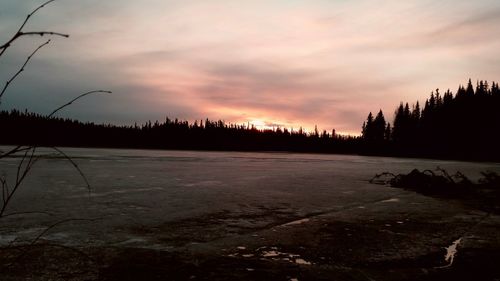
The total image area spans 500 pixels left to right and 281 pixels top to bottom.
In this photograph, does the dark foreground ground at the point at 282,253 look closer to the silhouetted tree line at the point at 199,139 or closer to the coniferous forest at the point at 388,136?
the coniferous forest at the point at 388,136

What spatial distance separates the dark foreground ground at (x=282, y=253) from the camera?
4.54 metres

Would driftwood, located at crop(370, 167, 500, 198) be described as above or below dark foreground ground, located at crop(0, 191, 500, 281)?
above

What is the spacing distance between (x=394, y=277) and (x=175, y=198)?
7.96 m

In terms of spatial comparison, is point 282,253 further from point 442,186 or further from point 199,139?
point 199,139

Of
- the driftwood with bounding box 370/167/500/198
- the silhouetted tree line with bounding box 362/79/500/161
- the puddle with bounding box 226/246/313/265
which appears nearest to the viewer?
the puddle with bounding box 226/246/313/265

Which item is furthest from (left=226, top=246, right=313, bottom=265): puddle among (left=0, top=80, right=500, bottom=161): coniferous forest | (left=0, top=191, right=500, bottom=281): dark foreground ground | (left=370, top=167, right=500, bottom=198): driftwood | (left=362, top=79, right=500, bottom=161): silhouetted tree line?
(left=362, top=79, right=500, bottom=161): silhouetted tree line

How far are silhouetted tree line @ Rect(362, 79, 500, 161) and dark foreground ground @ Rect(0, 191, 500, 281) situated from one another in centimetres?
11271

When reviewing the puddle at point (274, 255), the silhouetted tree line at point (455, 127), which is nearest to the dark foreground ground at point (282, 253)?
the puddle at point (274, 255)

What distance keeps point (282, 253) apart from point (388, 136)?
525ft

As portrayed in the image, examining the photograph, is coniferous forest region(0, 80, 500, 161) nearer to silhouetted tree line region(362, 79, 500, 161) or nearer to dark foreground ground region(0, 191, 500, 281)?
silhouetted tree line region(362, 79, 500, 161)

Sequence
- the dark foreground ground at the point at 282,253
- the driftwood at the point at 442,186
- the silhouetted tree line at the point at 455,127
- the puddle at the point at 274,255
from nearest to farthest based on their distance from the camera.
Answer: the dark foreground ground at the point at 282,253
the puddle at the point at 274,255
the driftwood at the point at 442,186
the silhouetted tree line at the point at 455,127

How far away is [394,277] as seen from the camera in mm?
4555

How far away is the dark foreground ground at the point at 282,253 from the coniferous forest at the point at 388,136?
2845 inches

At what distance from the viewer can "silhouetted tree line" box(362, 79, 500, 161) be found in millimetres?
111688
